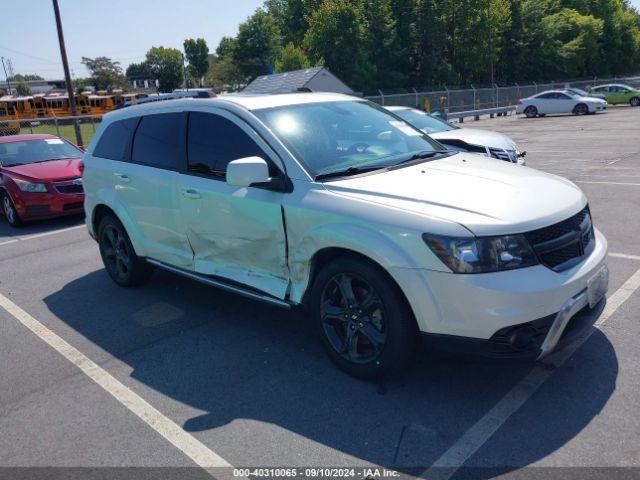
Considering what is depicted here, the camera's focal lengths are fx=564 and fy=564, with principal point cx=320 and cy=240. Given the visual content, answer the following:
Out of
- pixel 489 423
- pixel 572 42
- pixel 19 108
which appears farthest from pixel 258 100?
pixel 572 42

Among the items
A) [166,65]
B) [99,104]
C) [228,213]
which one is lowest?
[228,213]

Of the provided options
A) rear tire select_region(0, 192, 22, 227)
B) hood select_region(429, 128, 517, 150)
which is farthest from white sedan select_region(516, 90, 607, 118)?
rear tire select_region(0, 192, 22, 227)

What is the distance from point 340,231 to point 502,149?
671 centimetres

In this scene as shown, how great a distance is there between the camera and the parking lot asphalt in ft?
9.99

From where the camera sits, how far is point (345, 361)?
12.4 feet

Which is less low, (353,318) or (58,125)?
(58,125)

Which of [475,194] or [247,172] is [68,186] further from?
[475,194]

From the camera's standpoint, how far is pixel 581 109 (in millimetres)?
30156

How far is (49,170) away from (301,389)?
27.0ft

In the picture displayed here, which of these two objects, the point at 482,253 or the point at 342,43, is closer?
the point at 482,253

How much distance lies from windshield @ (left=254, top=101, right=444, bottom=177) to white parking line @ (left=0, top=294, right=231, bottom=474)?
74.8 inches

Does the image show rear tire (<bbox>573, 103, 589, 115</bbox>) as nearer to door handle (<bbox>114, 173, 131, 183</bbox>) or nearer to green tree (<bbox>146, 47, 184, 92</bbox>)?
door handle (<bbox>114, 173, 131, 183</bbox>)

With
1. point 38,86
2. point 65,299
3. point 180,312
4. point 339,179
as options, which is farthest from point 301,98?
point 38,86

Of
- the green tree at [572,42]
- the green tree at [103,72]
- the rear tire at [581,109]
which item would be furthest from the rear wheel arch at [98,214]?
the green tree at [103,72]
